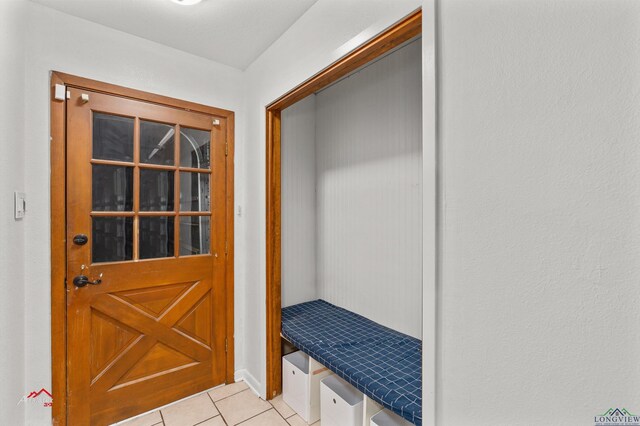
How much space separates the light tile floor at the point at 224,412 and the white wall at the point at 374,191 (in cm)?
91

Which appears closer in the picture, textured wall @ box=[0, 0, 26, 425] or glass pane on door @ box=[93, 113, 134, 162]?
textured wall @ box=[0, 0, 26, 425]

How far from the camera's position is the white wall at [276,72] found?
4.33 feet

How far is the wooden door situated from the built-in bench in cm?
76

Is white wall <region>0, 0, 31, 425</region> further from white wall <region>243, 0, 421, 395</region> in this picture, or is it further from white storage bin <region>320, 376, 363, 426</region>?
white storage bin <region>320, 376, 363, 426</region>

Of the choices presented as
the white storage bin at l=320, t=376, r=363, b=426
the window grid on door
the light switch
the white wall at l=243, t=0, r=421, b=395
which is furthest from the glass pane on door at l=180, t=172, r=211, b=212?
the white storage bin at l=320, t=376, r=363, b=426

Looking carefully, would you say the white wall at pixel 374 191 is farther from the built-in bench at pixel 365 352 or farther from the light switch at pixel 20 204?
the light switch at pixel 20 204

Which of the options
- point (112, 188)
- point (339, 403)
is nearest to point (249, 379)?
point (339, 403)

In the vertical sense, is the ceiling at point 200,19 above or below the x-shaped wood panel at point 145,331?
above

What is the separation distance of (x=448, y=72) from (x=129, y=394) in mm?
2608

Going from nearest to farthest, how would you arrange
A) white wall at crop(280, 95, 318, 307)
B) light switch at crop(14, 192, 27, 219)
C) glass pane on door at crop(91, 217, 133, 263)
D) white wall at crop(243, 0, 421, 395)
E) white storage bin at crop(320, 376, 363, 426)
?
white wall at crop(243, 0, 421, 395) → light switch at crop(14, 192, 27, 219) → white storage bin at crop(320, 376, 363, 426) → glass pane on door at crop(91, 217, 133, 263) → white wall at crop(280, 95, 318, 307)

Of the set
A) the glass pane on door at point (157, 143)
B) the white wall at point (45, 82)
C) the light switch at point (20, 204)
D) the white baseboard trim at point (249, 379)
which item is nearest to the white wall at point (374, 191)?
the white baseboard trim at point (249, 379)

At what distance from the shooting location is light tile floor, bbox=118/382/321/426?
1.90 metres

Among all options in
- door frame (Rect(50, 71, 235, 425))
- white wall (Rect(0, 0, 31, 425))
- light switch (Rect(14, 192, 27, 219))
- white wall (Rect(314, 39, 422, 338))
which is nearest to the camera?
white wall (Rect(0, 0, 31, 425))

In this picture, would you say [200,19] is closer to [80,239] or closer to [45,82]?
[45,82]
